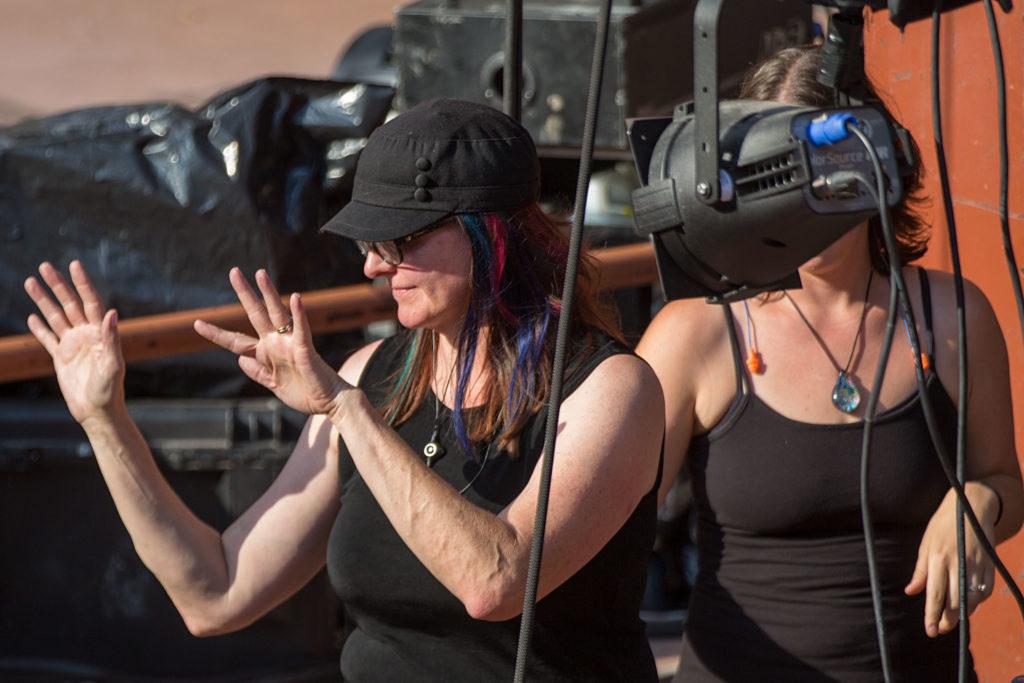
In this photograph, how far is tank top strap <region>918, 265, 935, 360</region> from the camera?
212cm

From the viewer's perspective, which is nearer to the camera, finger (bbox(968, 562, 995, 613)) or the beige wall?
finger (bbox(968, 562, 995, 613))

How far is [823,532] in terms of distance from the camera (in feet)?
6.97

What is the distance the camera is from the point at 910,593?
199cm

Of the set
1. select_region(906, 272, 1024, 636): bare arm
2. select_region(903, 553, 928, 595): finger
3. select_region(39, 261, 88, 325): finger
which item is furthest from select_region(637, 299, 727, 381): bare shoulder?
select_region(39, 261, 88, 325): finger

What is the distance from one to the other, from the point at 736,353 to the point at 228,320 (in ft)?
3.77

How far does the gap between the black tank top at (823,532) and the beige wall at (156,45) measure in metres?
10.3

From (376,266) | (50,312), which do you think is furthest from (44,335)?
(376,266)

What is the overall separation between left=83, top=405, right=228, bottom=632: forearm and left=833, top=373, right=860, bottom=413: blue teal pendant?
99 cm

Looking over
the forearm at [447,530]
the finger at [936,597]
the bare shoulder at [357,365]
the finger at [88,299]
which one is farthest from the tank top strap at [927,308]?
the finger at [88,299]

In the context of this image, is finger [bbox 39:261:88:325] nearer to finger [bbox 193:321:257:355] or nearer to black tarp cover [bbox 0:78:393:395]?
finger [bbox 193:321:257:355]

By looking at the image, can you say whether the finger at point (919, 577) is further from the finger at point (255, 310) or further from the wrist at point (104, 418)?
the wrist at point (104, 418)

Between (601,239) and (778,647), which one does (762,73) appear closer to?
(778,647)

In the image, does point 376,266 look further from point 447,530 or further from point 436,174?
point 447,530

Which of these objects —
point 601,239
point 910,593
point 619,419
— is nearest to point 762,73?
point 619,419
